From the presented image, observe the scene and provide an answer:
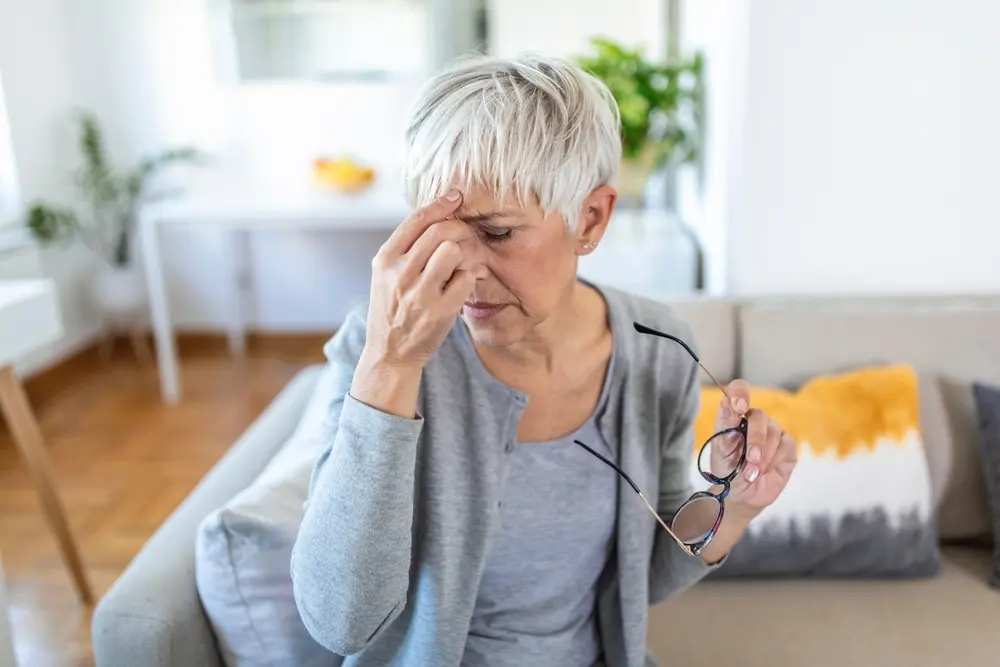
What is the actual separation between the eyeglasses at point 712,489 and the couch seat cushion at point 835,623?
1.14 ft

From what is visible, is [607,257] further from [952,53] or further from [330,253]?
[330,253]

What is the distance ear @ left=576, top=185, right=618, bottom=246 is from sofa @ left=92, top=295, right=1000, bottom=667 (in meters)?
0.64

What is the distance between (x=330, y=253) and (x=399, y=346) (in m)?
3.18

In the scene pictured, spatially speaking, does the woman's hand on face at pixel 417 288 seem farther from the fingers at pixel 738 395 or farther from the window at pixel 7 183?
the window at pixel 7 183

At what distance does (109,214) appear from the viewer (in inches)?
148

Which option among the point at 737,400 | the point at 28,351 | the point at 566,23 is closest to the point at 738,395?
the point at 737,400

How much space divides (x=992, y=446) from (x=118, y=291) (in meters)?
3.28

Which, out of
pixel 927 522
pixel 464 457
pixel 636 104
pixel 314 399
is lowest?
pixel 927 522

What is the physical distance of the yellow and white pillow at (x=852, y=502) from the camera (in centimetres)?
141

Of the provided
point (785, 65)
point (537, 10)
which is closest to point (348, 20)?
point (537, 10)

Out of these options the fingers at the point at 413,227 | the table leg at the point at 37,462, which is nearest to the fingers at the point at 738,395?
the fingers at the point at 413,227

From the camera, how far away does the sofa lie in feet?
3.33

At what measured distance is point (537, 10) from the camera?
3.40 m

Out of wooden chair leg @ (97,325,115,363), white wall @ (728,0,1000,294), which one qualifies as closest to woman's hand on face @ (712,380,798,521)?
white wall @ (728,0,1000,294)
